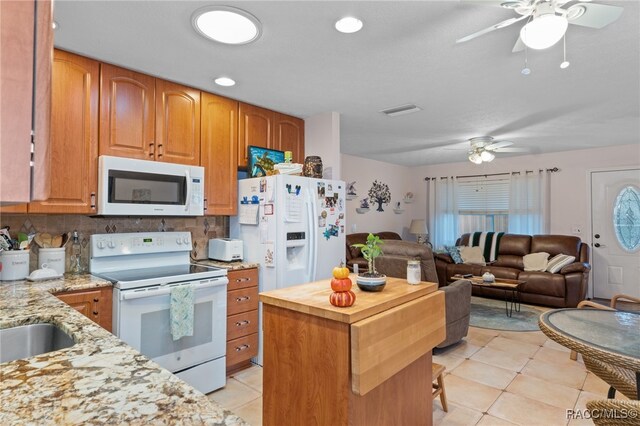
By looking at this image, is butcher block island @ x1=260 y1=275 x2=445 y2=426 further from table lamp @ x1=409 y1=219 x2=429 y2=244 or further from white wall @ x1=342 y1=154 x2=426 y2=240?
table lamp @ x1=409 y1=219 x2=429 y2=244

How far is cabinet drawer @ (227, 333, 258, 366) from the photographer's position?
286cm

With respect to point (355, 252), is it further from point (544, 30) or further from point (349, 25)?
point (544, 30)

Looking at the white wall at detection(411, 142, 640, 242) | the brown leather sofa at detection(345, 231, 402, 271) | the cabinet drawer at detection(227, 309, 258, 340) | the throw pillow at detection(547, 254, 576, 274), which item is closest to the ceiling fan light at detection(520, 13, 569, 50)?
the cabinet drawer at detection(227, 309, 258, 340)

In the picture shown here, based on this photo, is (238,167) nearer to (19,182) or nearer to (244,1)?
(244,1)

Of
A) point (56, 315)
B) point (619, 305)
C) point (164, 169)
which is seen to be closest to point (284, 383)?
point (56, 315)

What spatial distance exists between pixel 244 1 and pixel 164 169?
4.77ft

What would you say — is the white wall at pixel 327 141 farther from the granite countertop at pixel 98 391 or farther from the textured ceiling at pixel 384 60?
the granite countertop at pixel 98 391

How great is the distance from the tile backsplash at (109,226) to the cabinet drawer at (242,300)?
681 mm

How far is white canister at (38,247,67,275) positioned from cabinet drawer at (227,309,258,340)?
1.25 meters

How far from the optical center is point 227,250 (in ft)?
10.4

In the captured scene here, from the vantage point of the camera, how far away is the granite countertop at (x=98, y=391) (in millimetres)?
672

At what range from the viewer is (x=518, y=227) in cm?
632

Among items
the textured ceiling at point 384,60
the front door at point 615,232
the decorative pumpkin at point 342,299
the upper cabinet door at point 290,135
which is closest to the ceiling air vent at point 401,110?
the textured ceiling at point 384,60

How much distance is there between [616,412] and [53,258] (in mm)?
→ 3045
